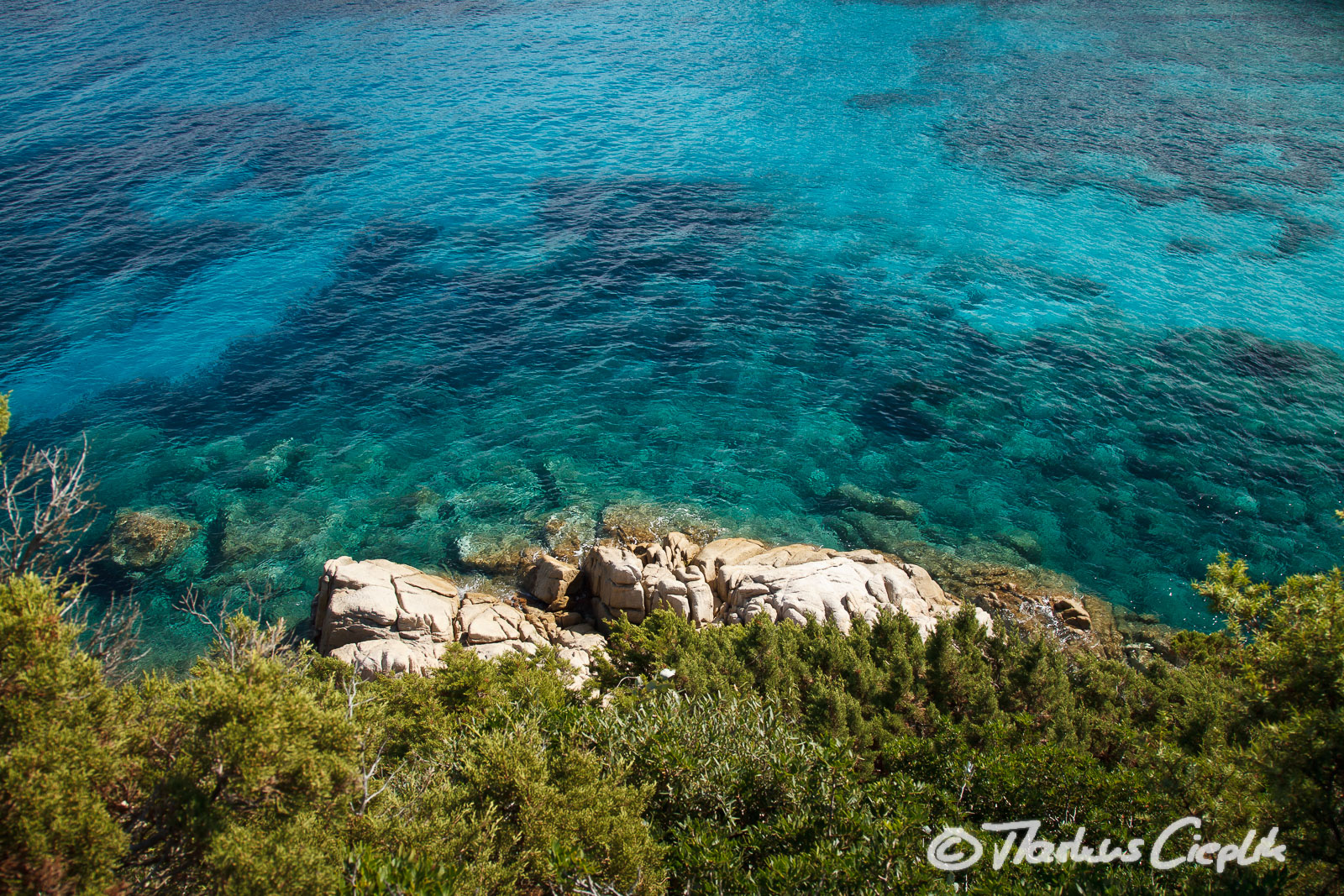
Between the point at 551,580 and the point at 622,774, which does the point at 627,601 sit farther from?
the point at 622,774

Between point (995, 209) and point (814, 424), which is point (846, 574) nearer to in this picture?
point (814, 424)

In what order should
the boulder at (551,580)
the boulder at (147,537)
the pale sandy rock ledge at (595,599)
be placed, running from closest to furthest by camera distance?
the pale sandy rock ledge at (595,599)
the boulder at (551,580)
the boulder at (147,537)

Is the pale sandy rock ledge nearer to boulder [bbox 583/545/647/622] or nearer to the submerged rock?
boulder [bbox 583/545/647/622]

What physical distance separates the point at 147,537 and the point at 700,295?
82.7 ft

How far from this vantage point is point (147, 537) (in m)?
A: 25.2

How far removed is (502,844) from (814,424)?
73.7 ft

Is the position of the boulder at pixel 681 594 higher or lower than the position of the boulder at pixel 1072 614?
higher

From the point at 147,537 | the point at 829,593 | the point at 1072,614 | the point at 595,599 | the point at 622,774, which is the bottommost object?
the point at 1072,614

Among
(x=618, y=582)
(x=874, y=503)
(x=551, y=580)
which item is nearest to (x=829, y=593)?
(x=618, y=582)

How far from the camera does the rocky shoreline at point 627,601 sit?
20.8m

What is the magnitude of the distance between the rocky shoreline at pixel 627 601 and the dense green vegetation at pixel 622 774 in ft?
13.9

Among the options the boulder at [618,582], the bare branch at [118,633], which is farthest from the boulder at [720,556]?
the bare branch at [118,633]

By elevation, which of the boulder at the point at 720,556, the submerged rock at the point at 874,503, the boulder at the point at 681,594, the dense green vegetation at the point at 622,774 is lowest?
the submerged rock at the point at 874,503

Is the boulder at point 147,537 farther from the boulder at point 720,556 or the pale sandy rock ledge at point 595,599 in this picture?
the boulder at point 720,556
